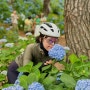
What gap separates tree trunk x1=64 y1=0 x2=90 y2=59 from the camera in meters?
4.93

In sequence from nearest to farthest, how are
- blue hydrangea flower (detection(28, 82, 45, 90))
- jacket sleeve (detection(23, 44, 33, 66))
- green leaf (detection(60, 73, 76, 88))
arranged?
1. blue hydrangea flower (detection(28, 82, 45, 90))
2. green leaf (detection(60, 73, 76, 88))
3. jacket sleeve (detection(23, 44, 33, 66))

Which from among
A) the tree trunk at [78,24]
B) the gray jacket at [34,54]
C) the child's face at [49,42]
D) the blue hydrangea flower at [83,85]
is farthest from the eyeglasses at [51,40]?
the blue hydrangea flower at [83,85]

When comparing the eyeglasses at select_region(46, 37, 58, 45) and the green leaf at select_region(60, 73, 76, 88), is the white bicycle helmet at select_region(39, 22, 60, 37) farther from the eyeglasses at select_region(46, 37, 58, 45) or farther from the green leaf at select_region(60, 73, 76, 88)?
the green leaf at select_region(60, 73, 76, 88)

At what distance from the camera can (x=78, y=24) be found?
4.95 m

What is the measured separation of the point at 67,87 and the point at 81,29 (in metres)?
2.09

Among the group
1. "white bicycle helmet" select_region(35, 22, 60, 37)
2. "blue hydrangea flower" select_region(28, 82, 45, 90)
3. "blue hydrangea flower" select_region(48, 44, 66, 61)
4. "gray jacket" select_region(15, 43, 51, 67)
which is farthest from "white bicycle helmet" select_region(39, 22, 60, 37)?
"blue hydrangea flower" select_region(28, 82, 45, 90)

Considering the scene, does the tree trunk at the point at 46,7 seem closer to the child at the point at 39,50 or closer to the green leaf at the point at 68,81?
the child at the point at 39,50

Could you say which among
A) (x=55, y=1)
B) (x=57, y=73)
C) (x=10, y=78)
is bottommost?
(x=55, y=1)

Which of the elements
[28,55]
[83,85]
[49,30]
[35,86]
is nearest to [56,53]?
A: [35,86]

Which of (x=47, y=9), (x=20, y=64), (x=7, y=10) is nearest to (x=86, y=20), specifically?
(x=20, y=64)

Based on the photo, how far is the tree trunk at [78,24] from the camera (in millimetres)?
4926

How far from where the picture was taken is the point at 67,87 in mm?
2963

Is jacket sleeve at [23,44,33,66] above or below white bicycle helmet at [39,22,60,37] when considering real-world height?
below

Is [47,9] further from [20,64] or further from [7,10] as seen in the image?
[20,64]
